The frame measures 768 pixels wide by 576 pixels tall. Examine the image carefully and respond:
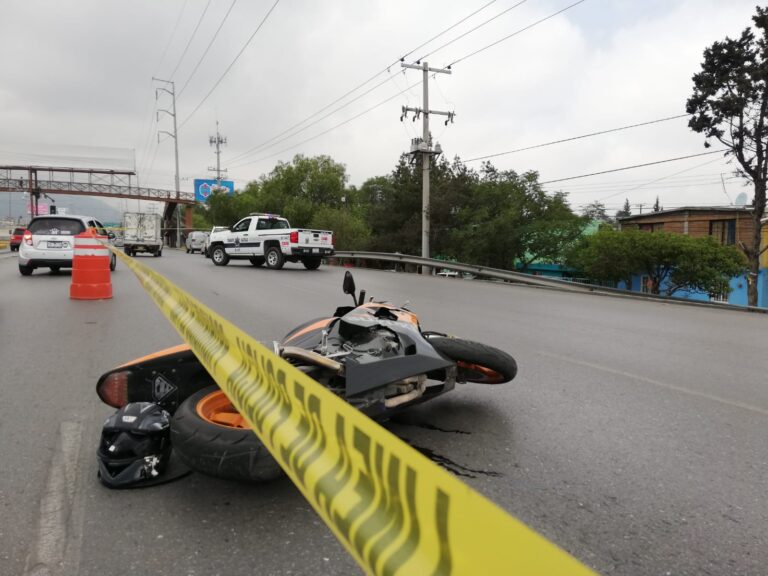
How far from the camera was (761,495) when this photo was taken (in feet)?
9.60

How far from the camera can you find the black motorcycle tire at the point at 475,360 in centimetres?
394

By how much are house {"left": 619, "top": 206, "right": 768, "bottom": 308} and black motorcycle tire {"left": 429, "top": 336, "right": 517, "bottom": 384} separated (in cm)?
3672

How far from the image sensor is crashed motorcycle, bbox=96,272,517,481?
2639 millimetres

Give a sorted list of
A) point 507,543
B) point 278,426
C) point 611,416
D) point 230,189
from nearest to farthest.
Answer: point 507,543
point 278,426
point 611,416
point 230,189

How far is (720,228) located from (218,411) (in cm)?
4577

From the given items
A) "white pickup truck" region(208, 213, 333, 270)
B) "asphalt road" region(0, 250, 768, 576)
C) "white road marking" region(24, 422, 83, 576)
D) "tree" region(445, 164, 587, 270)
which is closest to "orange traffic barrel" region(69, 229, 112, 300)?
"asphalt road" region(0, 250, 768, 576)

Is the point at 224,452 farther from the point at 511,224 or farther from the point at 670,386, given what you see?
the point at 511,224

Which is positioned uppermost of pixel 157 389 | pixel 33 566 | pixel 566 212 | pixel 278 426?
pixel 566 212

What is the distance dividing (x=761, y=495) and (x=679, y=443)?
0.73 metres

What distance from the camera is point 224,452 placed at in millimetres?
2598

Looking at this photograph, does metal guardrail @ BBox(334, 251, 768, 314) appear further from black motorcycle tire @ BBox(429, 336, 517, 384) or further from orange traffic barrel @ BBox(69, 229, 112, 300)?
orange traffic barrel @ BBox(69, 229, 112, 300)

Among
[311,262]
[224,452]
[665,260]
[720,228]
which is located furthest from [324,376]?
[720,228]

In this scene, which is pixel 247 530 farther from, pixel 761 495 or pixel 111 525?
pixel 761 495

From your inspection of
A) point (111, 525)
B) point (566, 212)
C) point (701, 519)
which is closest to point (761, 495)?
point (701, 519)
